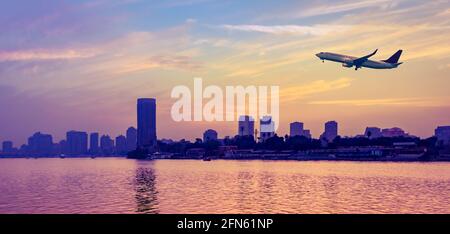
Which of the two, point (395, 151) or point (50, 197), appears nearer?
point (50, 197)

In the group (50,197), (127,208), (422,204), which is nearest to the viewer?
(127,208)

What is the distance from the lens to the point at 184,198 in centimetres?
3806
